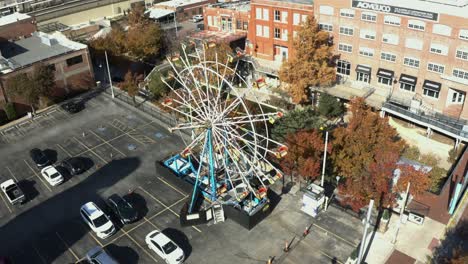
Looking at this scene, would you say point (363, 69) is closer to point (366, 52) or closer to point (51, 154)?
point (366, 52)

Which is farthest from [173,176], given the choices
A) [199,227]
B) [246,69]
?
[246,69]

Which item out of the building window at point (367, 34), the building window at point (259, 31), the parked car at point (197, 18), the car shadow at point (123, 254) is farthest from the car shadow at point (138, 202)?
the parked car at point (197, 18)

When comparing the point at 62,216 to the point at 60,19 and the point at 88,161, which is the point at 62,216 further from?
the point at 60,19

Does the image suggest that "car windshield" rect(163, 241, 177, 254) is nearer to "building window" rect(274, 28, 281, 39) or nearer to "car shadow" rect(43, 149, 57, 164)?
"car shadow" rect(43, 149, 57, 164)

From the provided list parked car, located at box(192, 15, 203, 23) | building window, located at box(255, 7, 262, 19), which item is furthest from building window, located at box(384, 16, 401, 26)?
parked car, located at box(192, 15, 203, 23)

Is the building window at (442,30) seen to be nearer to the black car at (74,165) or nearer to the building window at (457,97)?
the building window at (457,97)
